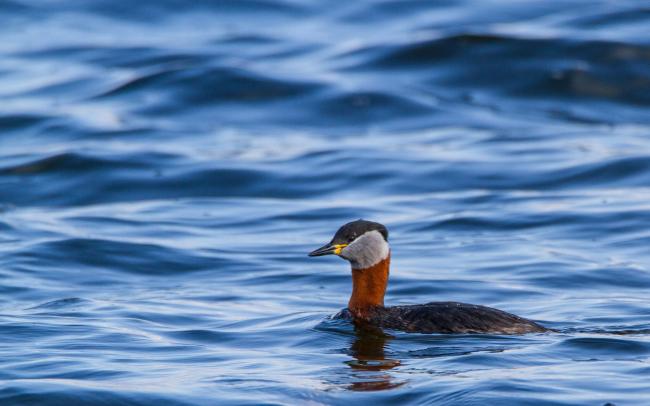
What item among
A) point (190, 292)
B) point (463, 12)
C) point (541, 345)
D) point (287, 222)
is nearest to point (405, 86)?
point (463, 12)

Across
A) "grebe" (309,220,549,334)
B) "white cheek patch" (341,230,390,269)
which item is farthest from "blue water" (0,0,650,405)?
"white cheek patch" (341,230,390,269)

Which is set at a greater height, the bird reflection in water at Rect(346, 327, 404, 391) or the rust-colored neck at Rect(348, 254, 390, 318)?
the rust-colored neck at Rect(348, 254, 390, 318)

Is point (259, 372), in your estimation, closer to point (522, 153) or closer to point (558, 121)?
point (522, 153)

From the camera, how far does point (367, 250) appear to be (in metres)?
11.3

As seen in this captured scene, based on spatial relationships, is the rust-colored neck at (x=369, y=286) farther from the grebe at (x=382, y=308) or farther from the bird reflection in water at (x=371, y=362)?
the bird reflection in water at (x=371, y=362)

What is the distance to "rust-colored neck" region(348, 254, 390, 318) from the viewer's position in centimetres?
1121

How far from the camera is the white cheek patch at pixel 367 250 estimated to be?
11211mm

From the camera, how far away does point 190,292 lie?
13000 millimetres

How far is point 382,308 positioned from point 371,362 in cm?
134

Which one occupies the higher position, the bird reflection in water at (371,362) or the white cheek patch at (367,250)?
the white cheek patch at (367,250)

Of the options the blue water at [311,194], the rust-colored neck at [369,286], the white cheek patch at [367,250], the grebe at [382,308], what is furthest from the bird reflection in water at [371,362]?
the white cheek patch at [367,250]

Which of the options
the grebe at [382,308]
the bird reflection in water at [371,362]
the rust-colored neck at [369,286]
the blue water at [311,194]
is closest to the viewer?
the bird reflection in water at [371,362]

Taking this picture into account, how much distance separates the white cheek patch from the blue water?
22.8 inches

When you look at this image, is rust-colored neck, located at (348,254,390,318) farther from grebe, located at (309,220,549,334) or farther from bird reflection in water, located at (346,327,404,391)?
bird reflection in water, located at (346,327,404,391)
